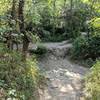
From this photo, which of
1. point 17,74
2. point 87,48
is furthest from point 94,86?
point 87,48

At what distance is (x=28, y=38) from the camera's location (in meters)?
9.26

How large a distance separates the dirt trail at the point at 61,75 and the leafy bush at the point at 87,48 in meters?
0.82

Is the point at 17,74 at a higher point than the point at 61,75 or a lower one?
higher

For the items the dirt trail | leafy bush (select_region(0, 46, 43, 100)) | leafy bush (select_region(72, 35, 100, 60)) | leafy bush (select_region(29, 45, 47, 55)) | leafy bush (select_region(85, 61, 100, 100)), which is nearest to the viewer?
leafy bush (select_region(0, 46, 43, 100))

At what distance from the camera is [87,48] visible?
15148 mm

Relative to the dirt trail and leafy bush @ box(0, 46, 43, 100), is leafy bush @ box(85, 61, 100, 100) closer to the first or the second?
the dirt trail

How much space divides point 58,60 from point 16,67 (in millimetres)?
6836

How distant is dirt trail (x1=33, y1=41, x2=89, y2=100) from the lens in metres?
8.93

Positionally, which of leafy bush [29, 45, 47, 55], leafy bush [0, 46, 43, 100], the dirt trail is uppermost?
leafy bush [0, 46, 43, 100]

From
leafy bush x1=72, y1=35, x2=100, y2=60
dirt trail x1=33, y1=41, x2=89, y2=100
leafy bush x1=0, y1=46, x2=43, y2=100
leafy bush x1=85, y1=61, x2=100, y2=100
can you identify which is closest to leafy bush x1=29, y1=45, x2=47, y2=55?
dirt trail x1=33, y1=41, x2=89, y2=100

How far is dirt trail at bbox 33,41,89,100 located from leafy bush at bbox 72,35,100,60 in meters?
0.82

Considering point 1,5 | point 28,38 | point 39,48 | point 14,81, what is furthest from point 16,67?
point 39,48

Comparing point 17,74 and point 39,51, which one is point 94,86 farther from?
point 39,51

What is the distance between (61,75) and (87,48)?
426cm
